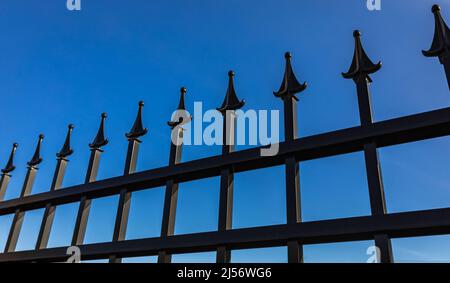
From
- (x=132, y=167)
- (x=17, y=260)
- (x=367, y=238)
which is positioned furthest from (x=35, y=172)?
(x=367, y=238)

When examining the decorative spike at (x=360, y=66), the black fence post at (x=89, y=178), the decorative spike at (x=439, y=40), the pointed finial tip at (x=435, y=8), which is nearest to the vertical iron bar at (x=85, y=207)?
the black fence post at (x=89, y=178)

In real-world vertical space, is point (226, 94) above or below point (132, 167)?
above

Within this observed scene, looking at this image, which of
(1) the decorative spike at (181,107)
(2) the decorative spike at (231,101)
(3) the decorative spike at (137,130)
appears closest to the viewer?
(2) the decorative spike at (231,101)

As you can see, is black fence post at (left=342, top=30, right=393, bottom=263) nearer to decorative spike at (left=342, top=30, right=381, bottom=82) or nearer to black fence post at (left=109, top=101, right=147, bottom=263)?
decorative spike at (left=342, top=30, right=381, bottom=82)

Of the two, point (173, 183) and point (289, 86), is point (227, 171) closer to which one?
point (173, 183)

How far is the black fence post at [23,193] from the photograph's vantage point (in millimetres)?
3320

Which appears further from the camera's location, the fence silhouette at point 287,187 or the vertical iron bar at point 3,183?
the vertical iron bar at point 3,183

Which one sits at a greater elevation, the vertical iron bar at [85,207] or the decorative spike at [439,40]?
the decorative spike at [439,40]

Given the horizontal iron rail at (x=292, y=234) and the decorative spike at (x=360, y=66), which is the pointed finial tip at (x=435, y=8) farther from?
A: the horizontal iron rail at (x=292, y=234)

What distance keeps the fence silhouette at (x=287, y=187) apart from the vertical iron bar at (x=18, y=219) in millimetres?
146

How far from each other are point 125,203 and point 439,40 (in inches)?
99.5
